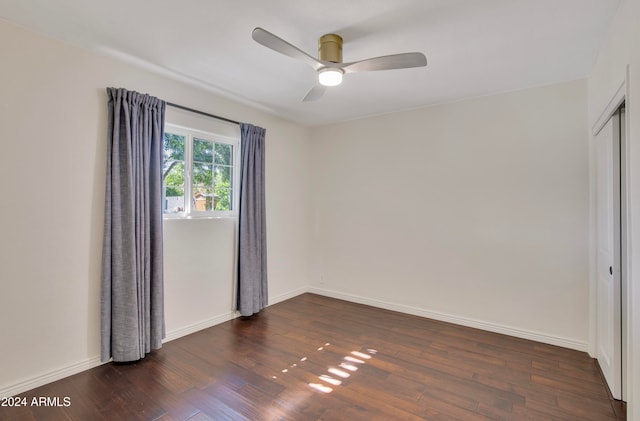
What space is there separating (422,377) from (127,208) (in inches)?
109

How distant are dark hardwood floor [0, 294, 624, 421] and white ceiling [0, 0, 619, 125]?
2.57 m

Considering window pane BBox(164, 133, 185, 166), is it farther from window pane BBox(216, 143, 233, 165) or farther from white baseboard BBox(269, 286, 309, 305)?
white baseboard BBox(269, 286, 309, 305)

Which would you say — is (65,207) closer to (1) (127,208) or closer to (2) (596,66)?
(1) (127,208)

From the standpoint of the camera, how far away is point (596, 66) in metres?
2.51

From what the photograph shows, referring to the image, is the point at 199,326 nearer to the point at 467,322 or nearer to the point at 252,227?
the point at 252,227

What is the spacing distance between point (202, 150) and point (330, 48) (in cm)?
Answer: 188

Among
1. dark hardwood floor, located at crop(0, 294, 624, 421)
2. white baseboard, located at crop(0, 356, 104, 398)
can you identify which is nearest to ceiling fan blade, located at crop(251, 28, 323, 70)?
dark hardwood floor, located at crop(0, 294, 624, 421)

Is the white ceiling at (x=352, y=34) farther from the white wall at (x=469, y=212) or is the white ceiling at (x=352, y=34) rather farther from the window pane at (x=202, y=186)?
the window pane at (x=202, y=186)

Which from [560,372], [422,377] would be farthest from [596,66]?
[422,377]

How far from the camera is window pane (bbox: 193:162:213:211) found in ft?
10.8

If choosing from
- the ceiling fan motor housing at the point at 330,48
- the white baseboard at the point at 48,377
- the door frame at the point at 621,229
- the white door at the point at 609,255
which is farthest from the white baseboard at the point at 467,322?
the ceiling fan motor housing at the point at 330,48

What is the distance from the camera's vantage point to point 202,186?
3.37m

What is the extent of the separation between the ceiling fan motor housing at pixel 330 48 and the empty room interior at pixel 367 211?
16 mm

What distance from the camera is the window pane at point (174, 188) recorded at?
3.07 meters
